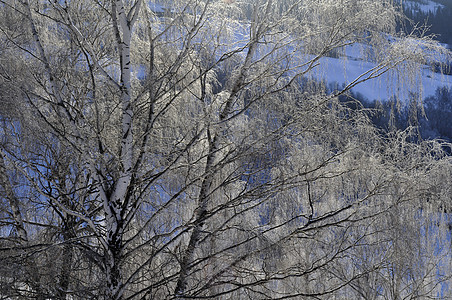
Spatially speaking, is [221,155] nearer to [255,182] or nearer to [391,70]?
[255,182]

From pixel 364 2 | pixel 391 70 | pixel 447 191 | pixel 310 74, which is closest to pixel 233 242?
pixel 310 74

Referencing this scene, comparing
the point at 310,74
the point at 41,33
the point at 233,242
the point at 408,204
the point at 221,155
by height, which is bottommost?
the point at 233,242

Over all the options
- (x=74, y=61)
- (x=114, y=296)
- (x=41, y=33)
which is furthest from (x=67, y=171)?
(x=114, y=296)

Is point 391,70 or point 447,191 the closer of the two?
point 391,70

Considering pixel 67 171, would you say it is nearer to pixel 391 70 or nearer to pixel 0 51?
pixel 0 51

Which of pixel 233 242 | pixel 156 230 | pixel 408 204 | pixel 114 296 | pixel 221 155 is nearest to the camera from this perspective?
pixel 114 296

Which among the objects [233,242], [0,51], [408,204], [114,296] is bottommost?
[114,296]

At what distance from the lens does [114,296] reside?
4.18 metres

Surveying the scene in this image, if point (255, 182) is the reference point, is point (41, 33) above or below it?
above

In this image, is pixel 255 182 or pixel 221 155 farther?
pixel 221 155

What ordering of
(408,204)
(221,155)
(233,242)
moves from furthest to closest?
1. (408,204)
2. (221,155)
3. (233,242)

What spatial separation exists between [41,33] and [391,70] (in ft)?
13.6

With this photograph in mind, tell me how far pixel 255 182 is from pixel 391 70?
1.98 metres

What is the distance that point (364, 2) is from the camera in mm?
5090
